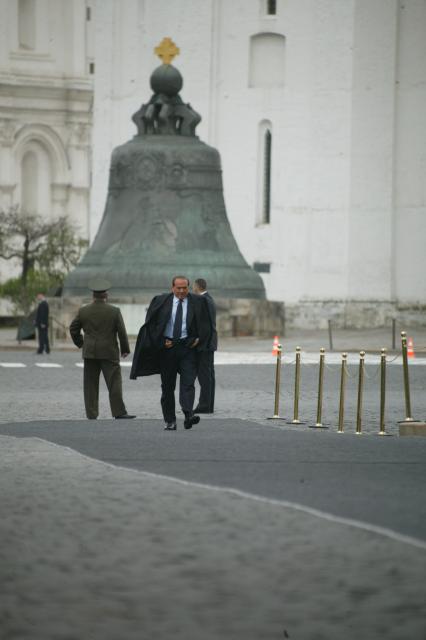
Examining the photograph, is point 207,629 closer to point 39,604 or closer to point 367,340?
point 39,604

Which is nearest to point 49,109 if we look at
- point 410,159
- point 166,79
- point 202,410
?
point 410,159

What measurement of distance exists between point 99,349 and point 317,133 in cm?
3619

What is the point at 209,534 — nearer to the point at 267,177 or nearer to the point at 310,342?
the point at 310,342

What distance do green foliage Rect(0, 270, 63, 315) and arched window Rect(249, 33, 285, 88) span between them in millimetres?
9282

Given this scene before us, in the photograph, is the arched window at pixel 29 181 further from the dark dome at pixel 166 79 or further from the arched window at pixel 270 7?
the dark dome at pixel 166 79

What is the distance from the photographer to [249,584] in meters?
7.04

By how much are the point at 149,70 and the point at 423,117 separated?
364 inches

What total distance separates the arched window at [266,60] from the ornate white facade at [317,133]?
32mm

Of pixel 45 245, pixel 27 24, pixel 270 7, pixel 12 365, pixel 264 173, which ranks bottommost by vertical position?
pixel 12 365

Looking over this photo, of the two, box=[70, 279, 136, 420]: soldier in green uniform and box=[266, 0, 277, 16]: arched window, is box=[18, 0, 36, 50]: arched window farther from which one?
box=[70, 279, 136, 420]: soldier in green uniform

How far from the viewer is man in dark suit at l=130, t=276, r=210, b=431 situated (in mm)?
15000

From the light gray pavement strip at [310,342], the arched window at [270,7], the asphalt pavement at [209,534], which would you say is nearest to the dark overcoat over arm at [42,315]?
the light gray pavement strip at [310,342]

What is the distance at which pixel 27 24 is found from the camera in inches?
3605

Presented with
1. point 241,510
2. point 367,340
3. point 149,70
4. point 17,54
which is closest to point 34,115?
point 17,54
